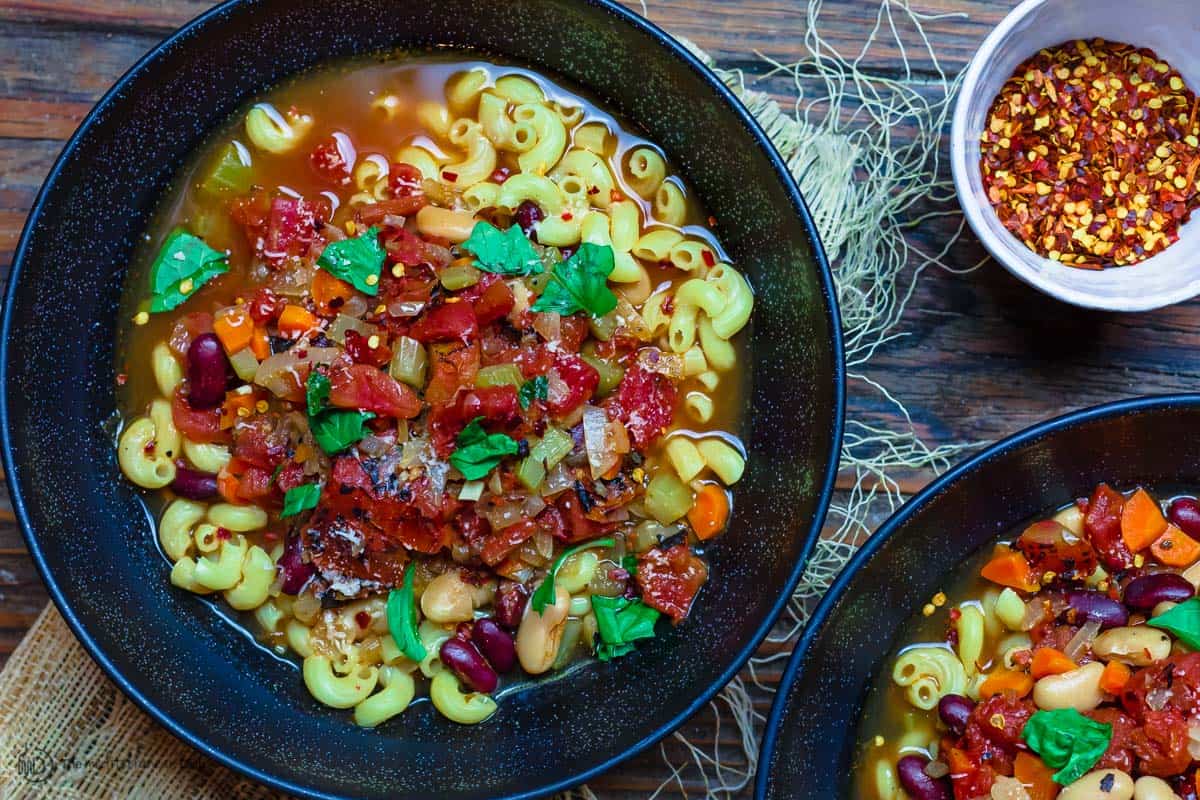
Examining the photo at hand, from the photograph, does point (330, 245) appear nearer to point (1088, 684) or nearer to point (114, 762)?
point (114, 762)

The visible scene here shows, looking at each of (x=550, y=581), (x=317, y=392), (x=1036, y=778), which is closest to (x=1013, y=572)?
(x=1036, y=778)

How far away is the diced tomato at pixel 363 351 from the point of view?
2332mm

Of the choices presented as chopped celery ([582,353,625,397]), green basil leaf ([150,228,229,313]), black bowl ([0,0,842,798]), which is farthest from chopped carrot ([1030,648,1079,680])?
green basil leaf ([150,228,229,313])

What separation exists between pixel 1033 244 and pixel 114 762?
7.82 ft

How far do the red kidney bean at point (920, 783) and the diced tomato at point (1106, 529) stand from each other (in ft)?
2.02

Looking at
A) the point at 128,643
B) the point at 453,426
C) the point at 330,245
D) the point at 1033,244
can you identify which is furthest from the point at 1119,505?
the point at 128,643

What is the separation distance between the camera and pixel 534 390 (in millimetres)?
2307

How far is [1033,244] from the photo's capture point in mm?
2500

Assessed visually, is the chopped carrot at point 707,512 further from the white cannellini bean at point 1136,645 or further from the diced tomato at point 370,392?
the white cannellini bean at point 1136,645

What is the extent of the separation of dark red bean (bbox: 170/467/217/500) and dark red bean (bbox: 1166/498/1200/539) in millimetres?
2121

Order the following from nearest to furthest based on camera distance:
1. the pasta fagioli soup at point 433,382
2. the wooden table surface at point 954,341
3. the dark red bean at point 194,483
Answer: the pasta fagioli soup at point 433,382 → the dark red bean at point 194,483 → the wooden table surface at point 954,341

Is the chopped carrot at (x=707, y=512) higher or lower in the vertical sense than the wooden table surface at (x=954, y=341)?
lower

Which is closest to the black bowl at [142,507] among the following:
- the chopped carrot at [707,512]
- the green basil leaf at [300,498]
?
the chopped carrot at [707,512]

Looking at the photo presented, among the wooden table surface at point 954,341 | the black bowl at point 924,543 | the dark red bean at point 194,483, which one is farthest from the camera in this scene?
the wooden table surface at point 954,341
